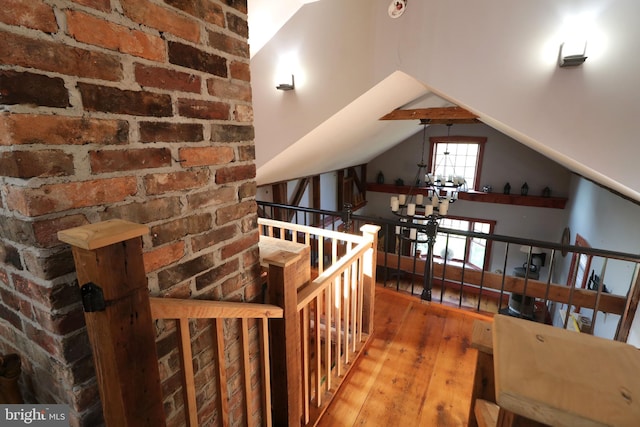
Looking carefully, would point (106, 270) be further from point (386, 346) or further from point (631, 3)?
point (631, 3)

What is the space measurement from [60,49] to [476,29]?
2697 mm

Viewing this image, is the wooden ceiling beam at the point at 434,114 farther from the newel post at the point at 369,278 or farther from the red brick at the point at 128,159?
the red brick at the point at 128,159

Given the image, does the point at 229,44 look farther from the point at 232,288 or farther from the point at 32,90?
the point at 232,288

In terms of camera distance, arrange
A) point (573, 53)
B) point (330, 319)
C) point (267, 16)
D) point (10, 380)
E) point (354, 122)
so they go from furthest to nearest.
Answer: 1. point (354, 122)
2. point (267, 16)
3. point (573, 53)
4. point (330, 319)
5. point (10, 380)

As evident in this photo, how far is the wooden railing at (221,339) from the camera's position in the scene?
812 mm

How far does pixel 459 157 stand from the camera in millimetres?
7883

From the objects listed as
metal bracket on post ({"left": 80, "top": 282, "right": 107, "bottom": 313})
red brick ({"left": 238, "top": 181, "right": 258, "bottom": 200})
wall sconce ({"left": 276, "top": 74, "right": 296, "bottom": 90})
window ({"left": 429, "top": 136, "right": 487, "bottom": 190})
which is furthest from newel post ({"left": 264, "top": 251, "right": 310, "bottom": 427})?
window ({"left": 429, "top": 136, "right": 487, "bottom": 190})

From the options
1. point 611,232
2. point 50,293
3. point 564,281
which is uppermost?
point 50,293

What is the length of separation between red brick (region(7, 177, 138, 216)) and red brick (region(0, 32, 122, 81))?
22cm

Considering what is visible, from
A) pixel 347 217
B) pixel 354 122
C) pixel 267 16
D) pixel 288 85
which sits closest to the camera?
pixel 267 16

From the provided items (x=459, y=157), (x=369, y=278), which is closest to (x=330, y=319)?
(x=369, y=278)

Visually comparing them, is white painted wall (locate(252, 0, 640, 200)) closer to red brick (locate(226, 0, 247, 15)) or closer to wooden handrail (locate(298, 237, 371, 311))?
wooden handrail (locate(298, 237, 371, 311))

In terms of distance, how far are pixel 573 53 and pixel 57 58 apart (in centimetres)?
274

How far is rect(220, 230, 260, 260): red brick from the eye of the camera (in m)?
1.02
